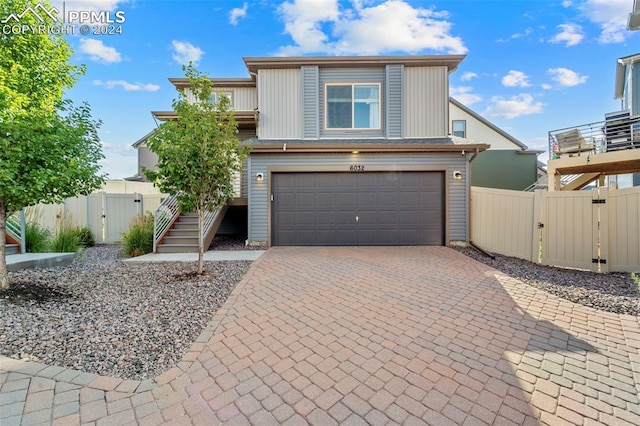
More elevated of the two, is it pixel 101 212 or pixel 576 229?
pixel 101 212

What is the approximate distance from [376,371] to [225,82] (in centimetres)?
1196

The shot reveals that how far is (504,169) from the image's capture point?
15164 mm

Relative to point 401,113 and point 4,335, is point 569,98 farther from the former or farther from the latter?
point 4,335

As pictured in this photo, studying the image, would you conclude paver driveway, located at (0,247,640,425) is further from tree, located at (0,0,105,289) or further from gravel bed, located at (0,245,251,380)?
tree, located at (0,0,105,289)

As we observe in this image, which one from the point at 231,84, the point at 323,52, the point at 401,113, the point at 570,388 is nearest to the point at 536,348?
the point at 570,388

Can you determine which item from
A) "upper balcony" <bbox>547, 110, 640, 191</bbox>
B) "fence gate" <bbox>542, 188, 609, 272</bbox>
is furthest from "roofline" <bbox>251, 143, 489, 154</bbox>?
"upper balcony" <bbox>547, 110, 640, 191</bbox>

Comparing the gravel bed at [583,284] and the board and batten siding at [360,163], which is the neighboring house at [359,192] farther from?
the gravel bed at [583,284]

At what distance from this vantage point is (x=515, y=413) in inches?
79.3

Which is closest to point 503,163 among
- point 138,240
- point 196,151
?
point 196,151

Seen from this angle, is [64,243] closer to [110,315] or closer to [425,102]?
[110,315]

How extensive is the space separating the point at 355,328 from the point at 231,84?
11.2m

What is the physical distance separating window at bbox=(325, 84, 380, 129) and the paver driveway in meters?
7.03

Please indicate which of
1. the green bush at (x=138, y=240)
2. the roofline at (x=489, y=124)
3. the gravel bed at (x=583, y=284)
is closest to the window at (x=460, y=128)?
the roofline at (x=489, y=124)

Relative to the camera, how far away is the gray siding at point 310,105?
9594 mm
